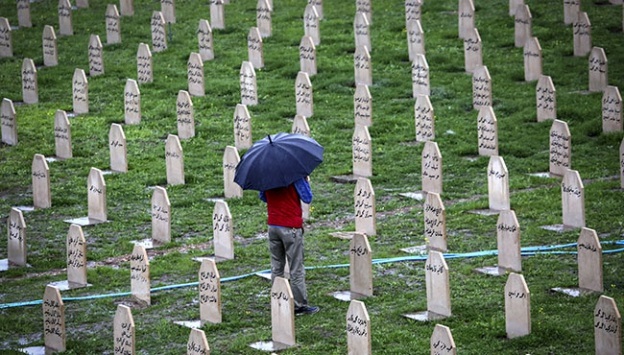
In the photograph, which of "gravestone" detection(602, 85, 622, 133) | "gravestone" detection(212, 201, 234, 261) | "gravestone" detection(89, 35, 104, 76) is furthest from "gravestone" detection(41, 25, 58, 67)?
"gravestone" detection(602, 85, 622, 133)

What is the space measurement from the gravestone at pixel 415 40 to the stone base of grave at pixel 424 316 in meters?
10.2

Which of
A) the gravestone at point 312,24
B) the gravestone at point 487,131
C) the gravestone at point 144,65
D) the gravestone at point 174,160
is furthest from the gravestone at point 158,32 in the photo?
the gravestone at point 487,131

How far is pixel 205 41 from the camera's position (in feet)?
81.1

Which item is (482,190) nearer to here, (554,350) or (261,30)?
(554,350)

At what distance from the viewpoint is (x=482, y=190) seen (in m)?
18.1

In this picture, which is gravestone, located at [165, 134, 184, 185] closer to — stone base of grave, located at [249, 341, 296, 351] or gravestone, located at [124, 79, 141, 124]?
gravestone, located at [124, 79, 141, 124]

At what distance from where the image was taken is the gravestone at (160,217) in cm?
1683

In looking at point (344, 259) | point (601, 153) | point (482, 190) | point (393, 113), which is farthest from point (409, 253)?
point (393, 113)

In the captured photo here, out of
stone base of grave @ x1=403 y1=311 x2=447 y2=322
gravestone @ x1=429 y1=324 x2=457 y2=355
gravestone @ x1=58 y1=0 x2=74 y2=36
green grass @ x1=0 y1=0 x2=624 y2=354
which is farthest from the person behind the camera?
gravestone @ x1=58 y1=0 x2=74 y2=36

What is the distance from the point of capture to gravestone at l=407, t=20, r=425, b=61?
2375cm

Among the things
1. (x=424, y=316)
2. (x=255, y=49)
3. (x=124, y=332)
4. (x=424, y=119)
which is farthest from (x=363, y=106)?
(x=124, y=332)

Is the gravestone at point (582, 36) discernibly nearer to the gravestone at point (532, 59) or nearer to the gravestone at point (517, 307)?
the gravestone at point (532, 59)

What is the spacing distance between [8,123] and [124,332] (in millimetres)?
8780

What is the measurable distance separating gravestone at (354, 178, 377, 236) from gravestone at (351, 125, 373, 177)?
6.68ft
